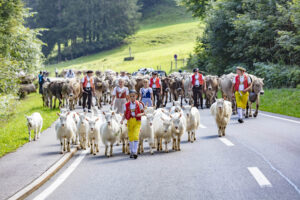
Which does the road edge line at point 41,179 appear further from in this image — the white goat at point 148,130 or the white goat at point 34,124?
the white goat at point 34,124

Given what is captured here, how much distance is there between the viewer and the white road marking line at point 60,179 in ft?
27.4

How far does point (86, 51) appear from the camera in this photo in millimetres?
116625

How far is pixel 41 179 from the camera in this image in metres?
9.27

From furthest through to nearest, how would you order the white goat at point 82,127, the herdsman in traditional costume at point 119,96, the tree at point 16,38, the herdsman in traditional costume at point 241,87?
1. the tree at point 16,38
2. the herdsman in traditional costume at point 241,87
3. the herdsman in traditional costume at point 119,96
4. the white goat at point 82,127

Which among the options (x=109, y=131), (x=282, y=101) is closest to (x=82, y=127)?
(x=109, y=131)

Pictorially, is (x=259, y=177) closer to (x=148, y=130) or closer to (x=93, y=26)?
(x=148, y=130)

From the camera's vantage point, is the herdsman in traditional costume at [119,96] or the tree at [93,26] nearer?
the herdsman in traditional costume at [119,96]

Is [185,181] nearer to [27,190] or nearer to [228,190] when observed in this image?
[228,190]

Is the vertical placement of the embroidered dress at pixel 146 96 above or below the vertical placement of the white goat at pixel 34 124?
above

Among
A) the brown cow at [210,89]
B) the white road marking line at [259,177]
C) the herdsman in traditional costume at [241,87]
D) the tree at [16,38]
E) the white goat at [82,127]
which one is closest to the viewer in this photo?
the white road marking line at [259,177]

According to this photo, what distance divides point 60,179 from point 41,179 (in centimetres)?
51

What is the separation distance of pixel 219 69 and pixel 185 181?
35.1 m

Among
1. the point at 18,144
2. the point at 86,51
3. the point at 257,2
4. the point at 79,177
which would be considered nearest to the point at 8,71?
the point at 18,144

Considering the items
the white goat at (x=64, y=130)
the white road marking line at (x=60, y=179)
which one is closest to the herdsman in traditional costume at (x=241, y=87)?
the white goat at (x=64, y=130)
